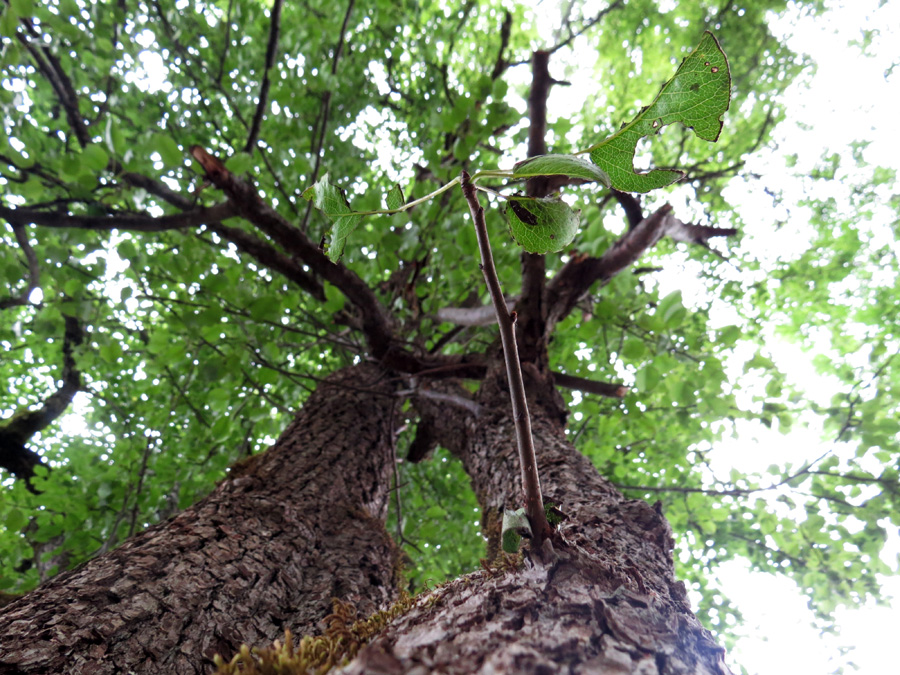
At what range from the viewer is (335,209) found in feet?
2.44

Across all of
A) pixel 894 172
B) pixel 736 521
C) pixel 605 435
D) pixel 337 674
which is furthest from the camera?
pixel 894 172

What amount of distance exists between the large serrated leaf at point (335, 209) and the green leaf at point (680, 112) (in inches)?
16.0

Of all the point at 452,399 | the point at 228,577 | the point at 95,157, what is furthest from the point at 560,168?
the point at 95,157

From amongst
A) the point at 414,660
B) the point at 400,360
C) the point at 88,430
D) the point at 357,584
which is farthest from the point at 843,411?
the point at 88,430

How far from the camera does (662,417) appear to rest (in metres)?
4.16

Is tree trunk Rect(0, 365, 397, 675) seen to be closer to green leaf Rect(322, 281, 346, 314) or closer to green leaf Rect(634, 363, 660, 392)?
green leaf Rect(322, 281, 346, 314)

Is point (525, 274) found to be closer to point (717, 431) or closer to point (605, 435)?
point (605, 435)

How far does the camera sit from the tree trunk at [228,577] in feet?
3.09

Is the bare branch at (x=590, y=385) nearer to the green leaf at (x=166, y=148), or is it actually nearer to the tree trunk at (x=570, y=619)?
the tree trunk at (x=570, y=619)

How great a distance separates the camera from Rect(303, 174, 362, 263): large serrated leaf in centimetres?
74

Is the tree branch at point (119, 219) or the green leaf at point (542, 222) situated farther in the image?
the tree branch at point (119, 219)

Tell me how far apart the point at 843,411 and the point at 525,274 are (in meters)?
2.36

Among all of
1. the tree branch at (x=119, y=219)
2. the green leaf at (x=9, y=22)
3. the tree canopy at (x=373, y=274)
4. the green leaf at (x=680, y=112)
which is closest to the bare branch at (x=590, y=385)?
the tree canopy at (x=373, y=274)

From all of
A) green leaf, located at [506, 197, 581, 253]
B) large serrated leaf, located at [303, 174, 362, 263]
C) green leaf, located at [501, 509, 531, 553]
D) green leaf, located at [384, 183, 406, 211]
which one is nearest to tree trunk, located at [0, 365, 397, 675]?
green leaf, located at [501, 509, 531, 553]
